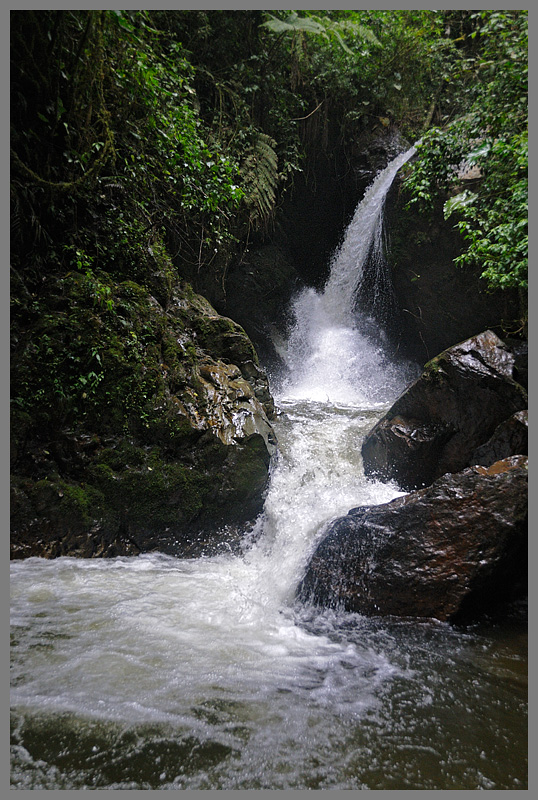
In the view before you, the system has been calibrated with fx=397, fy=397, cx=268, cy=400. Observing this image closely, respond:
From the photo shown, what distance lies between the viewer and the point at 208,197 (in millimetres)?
5504

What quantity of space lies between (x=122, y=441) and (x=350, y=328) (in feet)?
23.0

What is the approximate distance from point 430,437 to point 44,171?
5.31 m

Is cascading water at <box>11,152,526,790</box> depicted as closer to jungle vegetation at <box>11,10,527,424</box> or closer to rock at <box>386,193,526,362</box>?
jungle vegetation at <box>11,10,527,424</box>

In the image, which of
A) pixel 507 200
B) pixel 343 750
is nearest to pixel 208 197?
pixel 507 200

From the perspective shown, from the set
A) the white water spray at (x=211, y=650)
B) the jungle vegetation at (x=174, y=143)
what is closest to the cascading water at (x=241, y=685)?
the white water spray at (x=211, y=650)

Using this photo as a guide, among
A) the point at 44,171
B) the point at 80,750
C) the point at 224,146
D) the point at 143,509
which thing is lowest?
the point at 80,750

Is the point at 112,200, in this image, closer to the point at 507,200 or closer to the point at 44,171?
the point at 44,171

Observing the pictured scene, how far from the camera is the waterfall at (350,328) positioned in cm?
895

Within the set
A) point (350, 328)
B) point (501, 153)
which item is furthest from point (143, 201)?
point (350, 328)

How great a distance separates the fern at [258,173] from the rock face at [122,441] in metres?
3.52

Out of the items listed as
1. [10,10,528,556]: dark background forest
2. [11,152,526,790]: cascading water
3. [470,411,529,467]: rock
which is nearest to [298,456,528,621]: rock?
[11,152,526,790]: cascading water

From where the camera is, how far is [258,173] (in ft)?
24.0

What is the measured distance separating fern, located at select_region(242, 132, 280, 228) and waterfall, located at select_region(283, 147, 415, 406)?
3008 millimetres

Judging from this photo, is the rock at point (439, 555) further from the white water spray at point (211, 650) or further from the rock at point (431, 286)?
the rock at point (431, 286)
